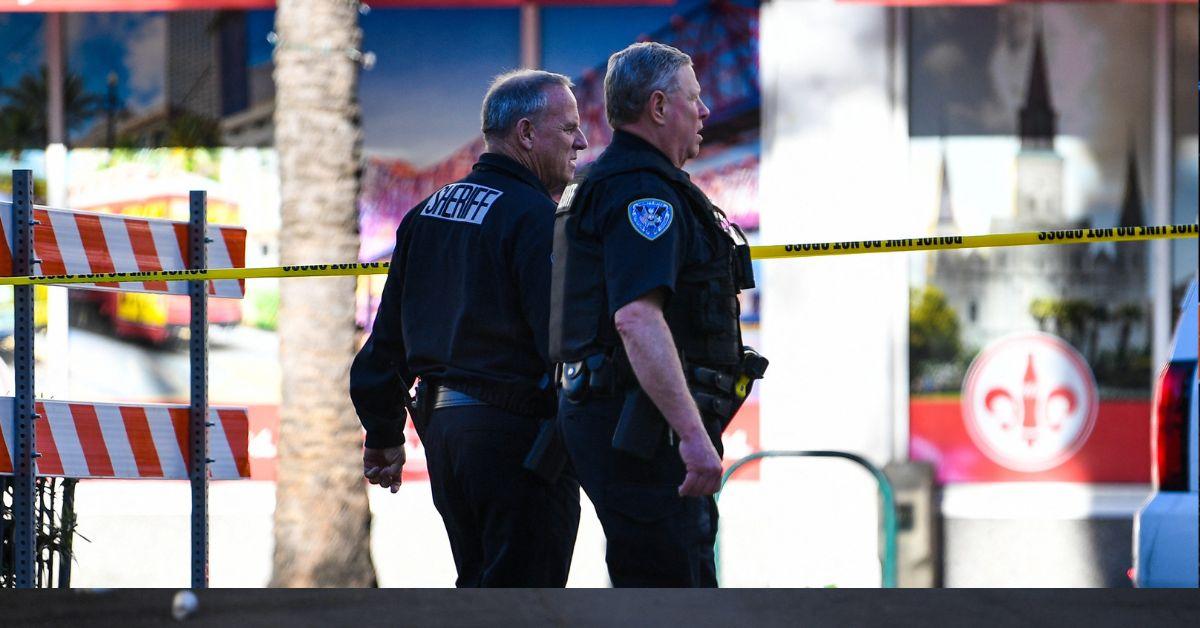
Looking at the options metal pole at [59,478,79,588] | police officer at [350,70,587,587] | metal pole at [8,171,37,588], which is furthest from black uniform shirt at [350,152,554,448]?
metal pole at [59,478,79,588]

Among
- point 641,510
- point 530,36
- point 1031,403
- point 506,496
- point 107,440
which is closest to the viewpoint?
point 641,510

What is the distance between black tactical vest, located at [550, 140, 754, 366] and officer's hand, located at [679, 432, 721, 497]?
0.28 metres

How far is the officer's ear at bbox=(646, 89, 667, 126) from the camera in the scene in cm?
387

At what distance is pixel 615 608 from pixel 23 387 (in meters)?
2.49

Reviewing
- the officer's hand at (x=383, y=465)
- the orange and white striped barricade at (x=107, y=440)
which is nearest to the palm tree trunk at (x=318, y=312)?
the orange and white striped barricade at (x=107, y=440)

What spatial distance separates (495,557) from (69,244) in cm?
190

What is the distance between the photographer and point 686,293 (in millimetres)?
3805

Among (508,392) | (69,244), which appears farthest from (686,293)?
(69,244)

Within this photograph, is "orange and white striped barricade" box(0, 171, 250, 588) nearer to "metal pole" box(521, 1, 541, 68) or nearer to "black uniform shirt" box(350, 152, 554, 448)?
"black uniform shirt" box(350, 152, 554, 448)

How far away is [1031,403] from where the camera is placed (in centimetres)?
894

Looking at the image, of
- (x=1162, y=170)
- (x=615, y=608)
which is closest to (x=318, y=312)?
(x=615, y=608)

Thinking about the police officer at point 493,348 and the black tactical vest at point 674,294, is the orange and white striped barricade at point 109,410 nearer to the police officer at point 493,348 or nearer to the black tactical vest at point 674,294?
the police officer at point 493,348

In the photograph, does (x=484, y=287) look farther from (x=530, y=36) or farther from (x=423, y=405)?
(x=530, y=36)

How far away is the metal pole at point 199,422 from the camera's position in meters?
5.16
